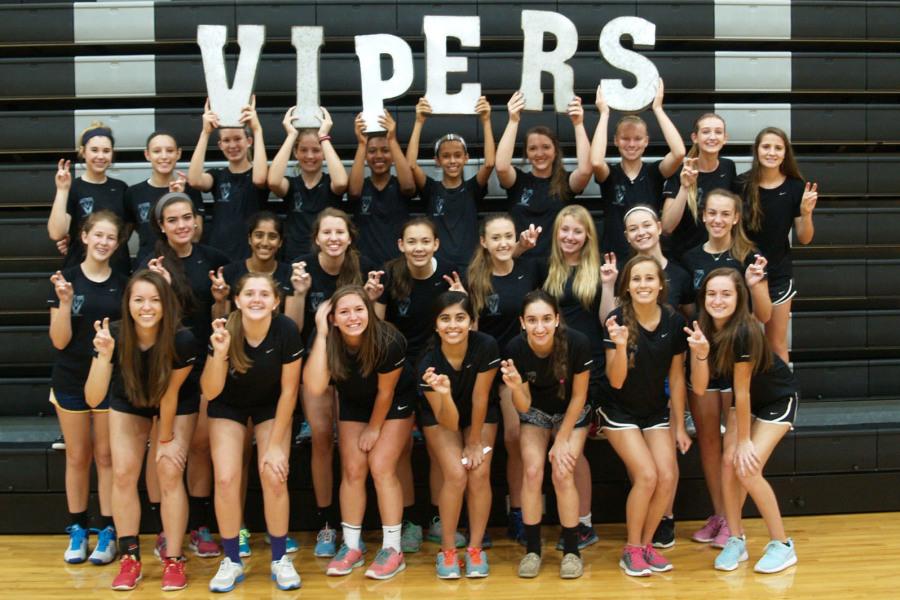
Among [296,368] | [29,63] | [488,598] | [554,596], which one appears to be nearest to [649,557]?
[554,596]

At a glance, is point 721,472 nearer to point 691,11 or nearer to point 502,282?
point 502,282

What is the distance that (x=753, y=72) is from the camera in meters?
5.95

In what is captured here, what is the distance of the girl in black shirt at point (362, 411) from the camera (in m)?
3.98

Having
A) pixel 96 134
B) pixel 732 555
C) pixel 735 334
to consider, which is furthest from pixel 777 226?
pixel 96 134

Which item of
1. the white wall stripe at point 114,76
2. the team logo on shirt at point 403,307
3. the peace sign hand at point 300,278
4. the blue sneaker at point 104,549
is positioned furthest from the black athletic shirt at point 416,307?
the white wall stripe at point 114,76

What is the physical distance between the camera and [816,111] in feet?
19.5

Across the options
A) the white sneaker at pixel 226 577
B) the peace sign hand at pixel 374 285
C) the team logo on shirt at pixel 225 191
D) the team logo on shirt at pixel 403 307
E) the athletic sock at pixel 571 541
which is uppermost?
the team logo on shirt at pixel 225 191

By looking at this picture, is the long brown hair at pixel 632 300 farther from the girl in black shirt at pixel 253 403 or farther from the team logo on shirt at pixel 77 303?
the team logo on shirt at pixel 77 303

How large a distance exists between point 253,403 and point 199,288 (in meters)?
0.76

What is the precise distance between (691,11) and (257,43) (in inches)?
113

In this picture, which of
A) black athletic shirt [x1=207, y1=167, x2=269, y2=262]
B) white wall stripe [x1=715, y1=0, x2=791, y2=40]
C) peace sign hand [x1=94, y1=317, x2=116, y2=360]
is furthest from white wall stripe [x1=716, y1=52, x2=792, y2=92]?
peace sign hand [x1=94, y1=317, x2=116, y2=360]

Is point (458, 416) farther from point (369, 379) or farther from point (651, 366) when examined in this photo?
point (651, 366)

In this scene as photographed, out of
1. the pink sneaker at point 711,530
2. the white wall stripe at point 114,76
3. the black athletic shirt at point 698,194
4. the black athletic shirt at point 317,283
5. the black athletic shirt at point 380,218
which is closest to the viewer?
the pink sneaker at point 711,530

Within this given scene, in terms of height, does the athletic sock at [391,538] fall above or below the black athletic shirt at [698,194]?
below
